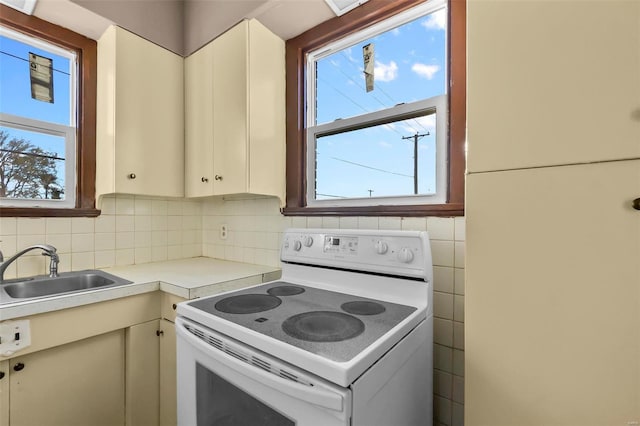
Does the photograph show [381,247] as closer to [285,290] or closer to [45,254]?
[285,290]

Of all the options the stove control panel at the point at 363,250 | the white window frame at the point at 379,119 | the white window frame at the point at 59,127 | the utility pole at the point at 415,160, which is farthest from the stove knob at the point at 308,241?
the white window frame at the point at 59,127

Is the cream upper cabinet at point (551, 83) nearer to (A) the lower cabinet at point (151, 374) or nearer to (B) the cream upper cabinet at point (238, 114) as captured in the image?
(B) the cream upper cabinet at point (238, 114)

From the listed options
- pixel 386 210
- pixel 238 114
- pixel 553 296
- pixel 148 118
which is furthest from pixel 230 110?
pixel 553 296

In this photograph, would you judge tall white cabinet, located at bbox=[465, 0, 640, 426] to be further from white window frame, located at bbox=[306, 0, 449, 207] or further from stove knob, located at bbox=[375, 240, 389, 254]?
white window frame, located at bbox=[306, 0, 449, 207]

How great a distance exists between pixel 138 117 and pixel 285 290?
4.61 feet

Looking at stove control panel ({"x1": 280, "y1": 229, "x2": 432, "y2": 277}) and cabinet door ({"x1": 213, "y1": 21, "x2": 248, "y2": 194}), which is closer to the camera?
stove control panel ({"x1": 280, "y1": 229, "x2": 432, "y2": 277})

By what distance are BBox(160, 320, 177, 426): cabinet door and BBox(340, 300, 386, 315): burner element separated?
2.90ft

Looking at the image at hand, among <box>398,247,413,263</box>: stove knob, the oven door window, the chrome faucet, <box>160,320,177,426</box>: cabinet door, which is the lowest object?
<box>160,320,177,426</box>: cabinet door

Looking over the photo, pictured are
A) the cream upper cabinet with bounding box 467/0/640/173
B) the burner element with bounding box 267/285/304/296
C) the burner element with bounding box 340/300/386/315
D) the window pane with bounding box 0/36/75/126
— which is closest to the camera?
the cream upper cabinet with bounding box 467/0/640/173

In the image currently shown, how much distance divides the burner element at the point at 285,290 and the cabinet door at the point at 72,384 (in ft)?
2.59

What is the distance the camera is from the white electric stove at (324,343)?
2.30 ft

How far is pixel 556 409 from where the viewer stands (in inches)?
28.8

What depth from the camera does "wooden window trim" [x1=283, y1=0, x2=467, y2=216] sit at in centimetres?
123

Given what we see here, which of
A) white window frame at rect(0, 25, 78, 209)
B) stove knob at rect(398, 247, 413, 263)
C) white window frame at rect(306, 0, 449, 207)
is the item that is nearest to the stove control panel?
stove knob at rect(398, 247, 413, 263)
